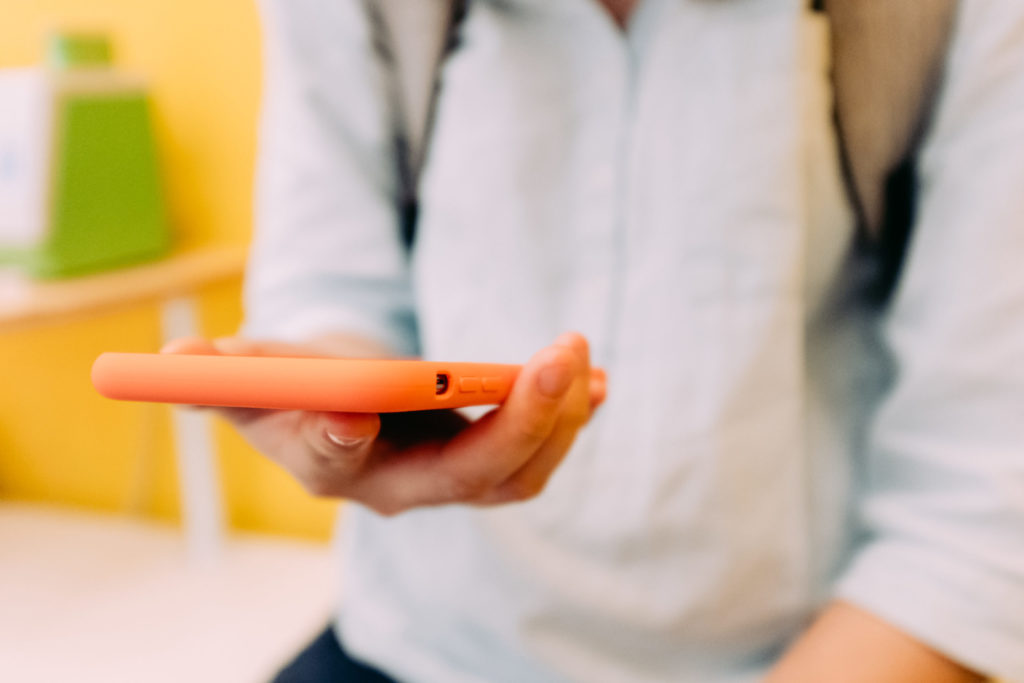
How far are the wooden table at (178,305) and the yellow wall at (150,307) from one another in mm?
34

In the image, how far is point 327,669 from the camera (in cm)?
36

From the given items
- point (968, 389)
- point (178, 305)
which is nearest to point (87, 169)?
point (178, 305)

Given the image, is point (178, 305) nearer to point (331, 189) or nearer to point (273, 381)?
point (331, 189)

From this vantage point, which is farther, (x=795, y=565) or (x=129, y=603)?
(x=129, y=603)

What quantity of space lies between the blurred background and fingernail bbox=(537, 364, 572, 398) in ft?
1.19

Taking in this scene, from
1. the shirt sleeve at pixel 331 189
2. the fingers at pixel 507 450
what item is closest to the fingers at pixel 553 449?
the fingers at pixel 507 450

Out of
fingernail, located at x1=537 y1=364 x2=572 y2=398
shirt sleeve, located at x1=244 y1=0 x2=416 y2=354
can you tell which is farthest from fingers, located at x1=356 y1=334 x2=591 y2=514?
shirt sleeve, located at x1=244 y1=0 x2=416 y2=354

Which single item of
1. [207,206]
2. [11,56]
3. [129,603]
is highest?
[11,56]

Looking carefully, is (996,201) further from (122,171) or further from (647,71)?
(122,171)

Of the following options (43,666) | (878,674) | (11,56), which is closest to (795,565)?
(878,674)

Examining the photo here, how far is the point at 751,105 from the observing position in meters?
0.29

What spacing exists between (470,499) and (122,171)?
0.49 m

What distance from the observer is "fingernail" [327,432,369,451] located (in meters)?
0.16

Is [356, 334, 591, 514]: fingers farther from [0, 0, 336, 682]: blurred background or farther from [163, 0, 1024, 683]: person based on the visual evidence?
[0, 0, 336, 682]: blurred background
